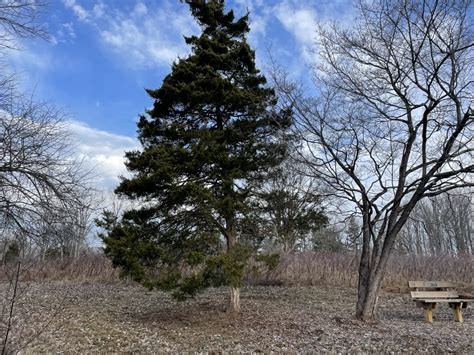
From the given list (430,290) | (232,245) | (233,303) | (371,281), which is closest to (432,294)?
(430,290)

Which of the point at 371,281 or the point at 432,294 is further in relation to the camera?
the point at 432,294

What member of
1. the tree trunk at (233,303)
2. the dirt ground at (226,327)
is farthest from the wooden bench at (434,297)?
the tree trunk at (233,303)

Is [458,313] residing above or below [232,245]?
below

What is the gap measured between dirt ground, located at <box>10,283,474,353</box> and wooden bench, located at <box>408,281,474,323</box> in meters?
0.26

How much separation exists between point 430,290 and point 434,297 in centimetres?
129

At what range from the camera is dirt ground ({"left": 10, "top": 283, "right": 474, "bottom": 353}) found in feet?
16.7

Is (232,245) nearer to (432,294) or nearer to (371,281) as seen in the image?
(371,281)

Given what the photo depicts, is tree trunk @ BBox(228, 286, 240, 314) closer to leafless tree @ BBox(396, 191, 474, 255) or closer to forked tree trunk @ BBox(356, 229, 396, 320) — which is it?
forked tree trunk @ BBox(356, 229, 396, 320)

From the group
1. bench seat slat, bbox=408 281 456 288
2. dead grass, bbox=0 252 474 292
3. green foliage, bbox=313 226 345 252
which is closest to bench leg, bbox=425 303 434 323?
bench seat slat, bbox=408 281 456 288

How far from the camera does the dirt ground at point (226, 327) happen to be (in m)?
5.10

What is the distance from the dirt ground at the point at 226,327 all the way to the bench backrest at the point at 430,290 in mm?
467

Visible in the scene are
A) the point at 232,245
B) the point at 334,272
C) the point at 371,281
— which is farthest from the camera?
the point at 334,272

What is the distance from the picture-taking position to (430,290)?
8.99m

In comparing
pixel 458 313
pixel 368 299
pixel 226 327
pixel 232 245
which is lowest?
pixel 226 327
